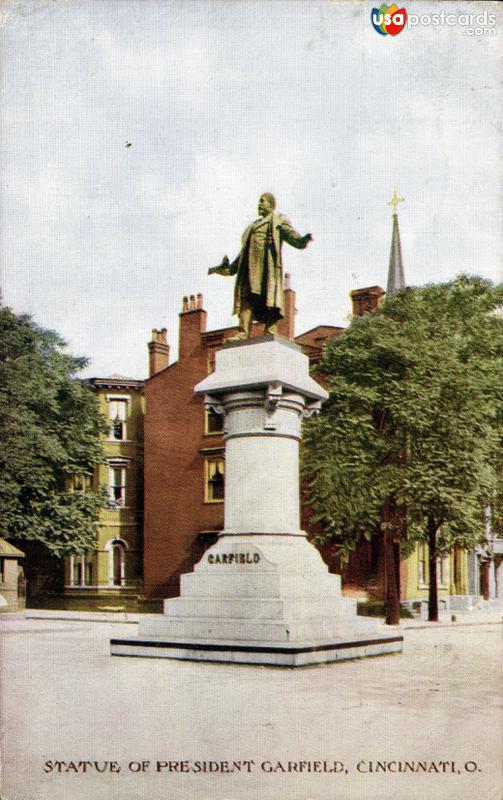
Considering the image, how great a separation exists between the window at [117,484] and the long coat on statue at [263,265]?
75.3 ft

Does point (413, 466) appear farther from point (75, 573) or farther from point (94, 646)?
point (75, 573)

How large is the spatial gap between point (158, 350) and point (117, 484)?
6.70 metres

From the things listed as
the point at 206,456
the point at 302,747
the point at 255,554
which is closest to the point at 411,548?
the point at 206,456

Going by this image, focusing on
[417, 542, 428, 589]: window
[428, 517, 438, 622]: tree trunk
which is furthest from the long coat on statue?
[417, 542, 428, 589]: window

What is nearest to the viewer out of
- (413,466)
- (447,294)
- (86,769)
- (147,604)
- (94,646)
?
(86,769)

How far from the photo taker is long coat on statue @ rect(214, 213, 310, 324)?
14.6 m

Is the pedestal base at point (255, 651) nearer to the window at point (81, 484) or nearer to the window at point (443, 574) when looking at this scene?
the window at point (81, 484)

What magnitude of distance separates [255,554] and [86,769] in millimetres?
6520

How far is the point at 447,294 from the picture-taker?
82.5 feet

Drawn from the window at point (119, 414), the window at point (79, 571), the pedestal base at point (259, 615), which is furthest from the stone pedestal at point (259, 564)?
the window at point (119, 414)

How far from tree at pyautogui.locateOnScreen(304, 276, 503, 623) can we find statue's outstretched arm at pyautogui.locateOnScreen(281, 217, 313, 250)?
386 inches

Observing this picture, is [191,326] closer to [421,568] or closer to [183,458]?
[183,458]

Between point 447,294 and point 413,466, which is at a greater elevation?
point 447,294

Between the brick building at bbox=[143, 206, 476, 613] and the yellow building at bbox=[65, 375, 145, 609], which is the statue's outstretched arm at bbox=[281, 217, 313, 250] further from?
the yellow building at bbox=[65, 375, 145, 609]
